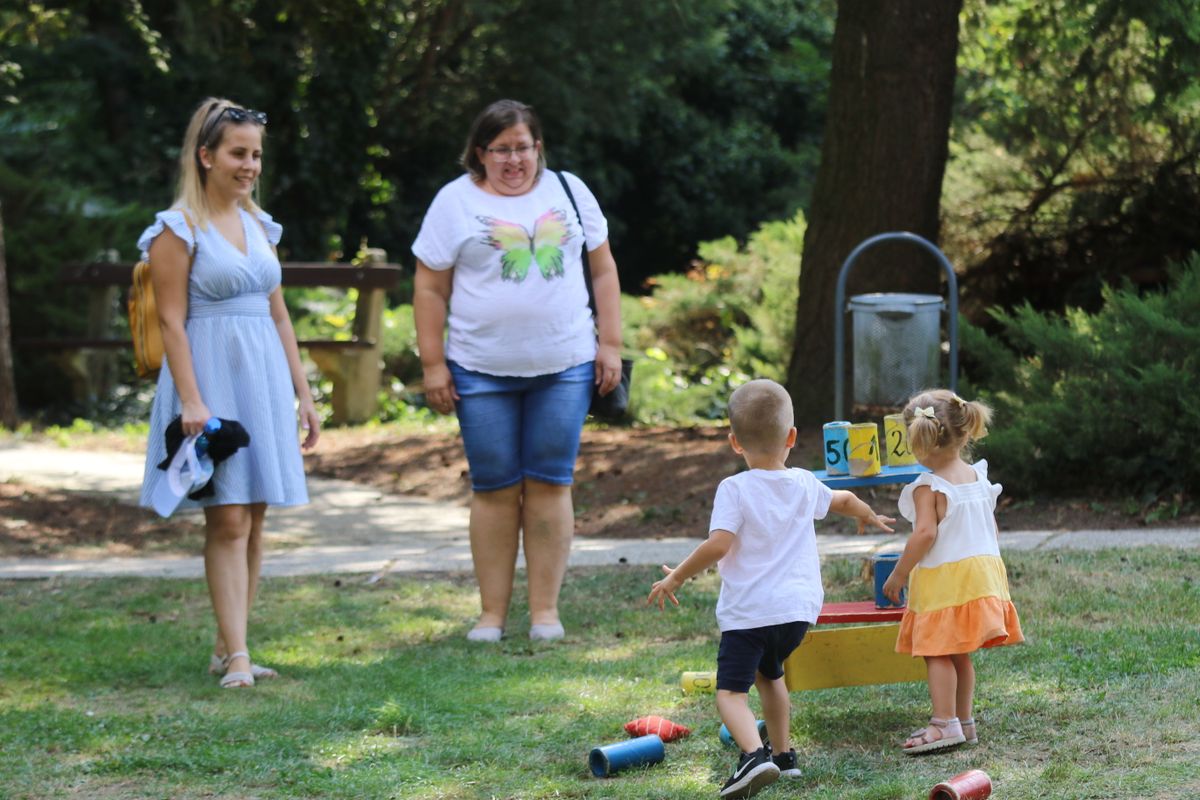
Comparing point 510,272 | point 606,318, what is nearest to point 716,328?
point 606,318

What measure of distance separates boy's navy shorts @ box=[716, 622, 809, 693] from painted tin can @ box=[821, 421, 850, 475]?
640 millimetres

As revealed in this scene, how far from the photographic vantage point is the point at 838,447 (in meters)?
4.40

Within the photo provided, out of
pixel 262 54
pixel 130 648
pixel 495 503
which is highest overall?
pixel 262 54

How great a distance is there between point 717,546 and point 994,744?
2.99 feet

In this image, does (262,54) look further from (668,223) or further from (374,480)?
(374,480)

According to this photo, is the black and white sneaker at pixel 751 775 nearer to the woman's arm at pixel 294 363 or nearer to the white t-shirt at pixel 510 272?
the white t-shirt at pixel 510 272

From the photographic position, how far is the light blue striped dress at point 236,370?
5.18 metres

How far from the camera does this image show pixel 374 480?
410 inches

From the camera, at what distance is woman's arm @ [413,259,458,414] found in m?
5.59

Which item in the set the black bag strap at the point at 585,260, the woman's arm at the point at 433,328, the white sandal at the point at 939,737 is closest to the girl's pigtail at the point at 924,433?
the white sandal at the point at 939,737

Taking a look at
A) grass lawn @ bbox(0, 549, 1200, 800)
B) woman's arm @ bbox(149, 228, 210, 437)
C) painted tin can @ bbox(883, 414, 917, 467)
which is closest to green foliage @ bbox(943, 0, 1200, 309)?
grass lawn @ bbox(0, 549, 1200, 800)

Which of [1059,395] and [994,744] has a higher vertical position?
[1059,395]

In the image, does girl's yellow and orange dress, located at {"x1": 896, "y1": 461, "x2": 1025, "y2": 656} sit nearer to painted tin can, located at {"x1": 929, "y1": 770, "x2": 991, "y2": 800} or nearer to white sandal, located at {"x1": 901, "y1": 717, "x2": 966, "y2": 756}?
white sandal, located at {"x1": 901, "y1": 717, "x2": 966, "y2": 756}

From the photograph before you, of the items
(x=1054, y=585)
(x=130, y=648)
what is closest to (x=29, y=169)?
(x=130, y=648)
